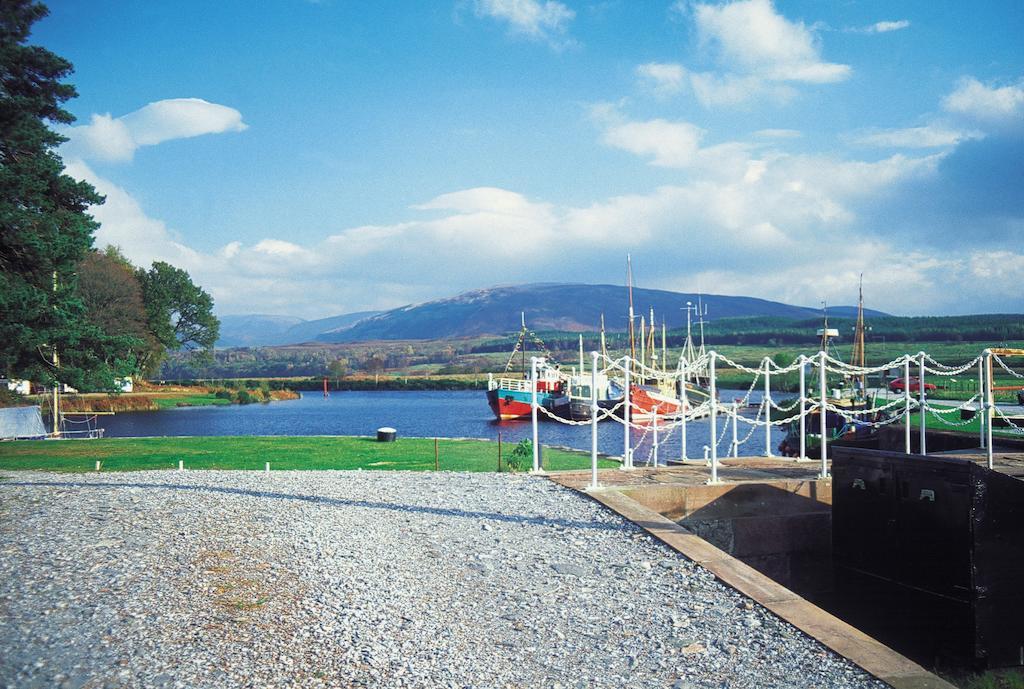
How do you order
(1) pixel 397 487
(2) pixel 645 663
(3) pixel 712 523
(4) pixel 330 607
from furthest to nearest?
(1) pixel 397 487
(3) pixel 712 523
(4) pixel 330 607
(2) pixel 645 663

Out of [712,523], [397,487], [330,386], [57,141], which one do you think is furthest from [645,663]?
[330,386]

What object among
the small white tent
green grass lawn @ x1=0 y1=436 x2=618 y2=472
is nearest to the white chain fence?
green grass lawn @ x1=0 y1=436 x2=618 y2=472

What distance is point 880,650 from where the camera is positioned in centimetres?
624

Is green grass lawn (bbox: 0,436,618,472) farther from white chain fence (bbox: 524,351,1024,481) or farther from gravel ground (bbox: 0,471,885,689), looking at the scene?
gravel ground (bbox: 0,471,885,689)

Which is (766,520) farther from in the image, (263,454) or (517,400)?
(517,400)

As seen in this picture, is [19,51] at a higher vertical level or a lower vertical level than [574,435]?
higher

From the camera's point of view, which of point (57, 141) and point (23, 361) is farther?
point (57, 141)

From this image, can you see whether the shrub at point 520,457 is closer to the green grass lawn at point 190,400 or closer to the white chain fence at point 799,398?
the white chain fence at point 799,398

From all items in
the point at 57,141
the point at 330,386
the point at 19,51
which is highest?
the point at 19,51

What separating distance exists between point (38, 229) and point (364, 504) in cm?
936

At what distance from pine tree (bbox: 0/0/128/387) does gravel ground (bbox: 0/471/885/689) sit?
17.3 feet

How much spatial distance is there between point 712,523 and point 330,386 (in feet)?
418

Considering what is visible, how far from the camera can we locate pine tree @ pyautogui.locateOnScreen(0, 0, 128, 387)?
1508 cm

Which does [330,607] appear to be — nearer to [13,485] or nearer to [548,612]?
[548,612]
